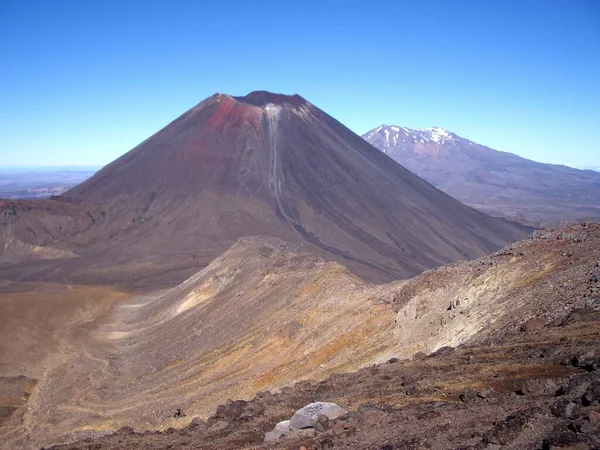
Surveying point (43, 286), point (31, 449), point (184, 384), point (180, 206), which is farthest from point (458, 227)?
point (31, 449)

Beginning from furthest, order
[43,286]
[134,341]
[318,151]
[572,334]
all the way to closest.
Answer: [318,151], [43,286], [134,341], [572,334]

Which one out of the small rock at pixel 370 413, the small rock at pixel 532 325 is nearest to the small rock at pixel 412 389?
the small rock at pixel 370 413

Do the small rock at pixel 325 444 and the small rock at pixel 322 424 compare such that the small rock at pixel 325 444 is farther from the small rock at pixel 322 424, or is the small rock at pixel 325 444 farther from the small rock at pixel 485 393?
the small rock at pixel 485 393

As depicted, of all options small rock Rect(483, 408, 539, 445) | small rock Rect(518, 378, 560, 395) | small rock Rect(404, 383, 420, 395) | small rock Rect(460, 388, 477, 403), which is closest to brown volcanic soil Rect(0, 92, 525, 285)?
small rock Rect(404, 383, 420, 395)

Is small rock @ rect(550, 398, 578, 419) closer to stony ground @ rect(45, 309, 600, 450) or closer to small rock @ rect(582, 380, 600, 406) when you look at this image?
stony ground @ rect(45, 309, 600, 450)

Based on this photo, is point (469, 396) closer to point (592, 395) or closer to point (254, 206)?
point (592, 395)

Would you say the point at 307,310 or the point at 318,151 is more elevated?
the point at 318,151

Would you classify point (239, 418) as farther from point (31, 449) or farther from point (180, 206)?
point (180, 206)
